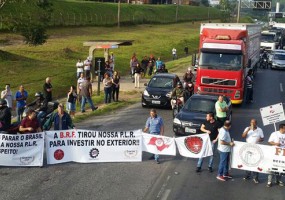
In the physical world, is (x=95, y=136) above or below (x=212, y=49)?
below

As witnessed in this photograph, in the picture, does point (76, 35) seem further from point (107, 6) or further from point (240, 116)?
point (240, 116)

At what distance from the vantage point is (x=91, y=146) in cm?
1377

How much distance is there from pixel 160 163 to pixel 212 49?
432 inches

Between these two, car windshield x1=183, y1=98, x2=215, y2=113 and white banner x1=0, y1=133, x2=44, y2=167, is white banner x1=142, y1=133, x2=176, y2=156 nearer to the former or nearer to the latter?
white banner x1=0, y1=133, x2=44, y2=167

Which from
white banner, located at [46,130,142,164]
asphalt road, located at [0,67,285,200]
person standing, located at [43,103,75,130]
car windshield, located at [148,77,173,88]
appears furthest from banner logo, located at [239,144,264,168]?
car windshield, located at [148,77,173,88]

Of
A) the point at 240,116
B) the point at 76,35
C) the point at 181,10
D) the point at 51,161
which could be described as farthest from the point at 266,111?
the point at 181,10

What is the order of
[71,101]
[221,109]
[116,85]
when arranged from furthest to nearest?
[116,85], [71,101], [221,109]

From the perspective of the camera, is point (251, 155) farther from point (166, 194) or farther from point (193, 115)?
point (193, 115)

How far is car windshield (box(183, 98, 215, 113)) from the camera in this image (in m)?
18.3

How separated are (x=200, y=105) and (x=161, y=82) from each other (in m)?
6.75

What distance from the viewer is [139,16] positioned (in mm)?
110250

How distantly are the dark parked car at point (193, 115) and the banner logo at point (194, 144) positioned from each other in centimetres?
301

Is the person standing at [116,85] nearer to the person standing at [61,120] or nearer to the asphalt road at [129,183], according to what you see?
the person standing at [61,120]

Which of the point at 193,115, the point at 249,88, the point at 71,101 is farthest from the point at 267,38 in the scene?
the point at 193,115
